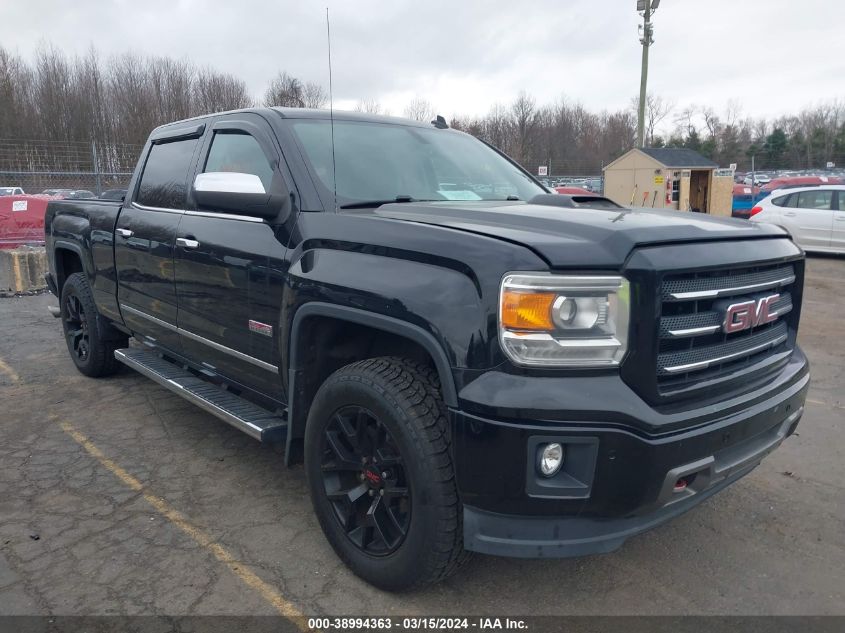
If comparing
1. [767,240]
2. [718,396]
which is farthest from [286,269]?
[767,240]

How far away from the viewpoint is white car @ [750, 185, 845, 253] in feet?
44.2

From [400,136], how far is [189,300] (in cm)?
153

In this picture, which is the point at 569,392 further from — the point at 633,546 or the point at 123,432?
the point at 123,432

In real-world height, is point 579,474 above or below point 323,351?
below

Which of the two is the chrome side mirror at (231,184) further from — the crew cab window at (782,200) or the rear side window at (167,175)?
the crew cab window at (782,200)

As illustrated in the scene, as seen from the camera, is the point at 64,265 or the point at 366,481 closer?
the point at 366,481

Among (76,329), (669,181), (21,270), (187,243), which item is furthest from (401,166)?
(669,181)

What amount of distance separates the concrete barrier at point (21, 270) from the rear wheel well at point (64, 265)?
4.74m

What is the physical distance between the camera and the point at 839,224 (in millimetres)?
13375

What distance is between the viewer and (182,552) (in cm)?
308

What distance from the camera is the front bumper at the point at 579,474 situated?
2.17 m

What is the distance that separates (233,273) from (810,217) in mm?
13812

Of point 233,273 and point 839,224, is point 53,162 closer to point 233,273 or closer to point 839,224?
point 233,273

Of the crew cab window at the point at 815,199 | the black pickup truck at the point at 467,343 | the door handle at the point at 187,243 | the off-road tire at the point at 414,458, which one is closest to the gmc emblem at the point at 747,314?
the black pickup truck at the point at 467,343
